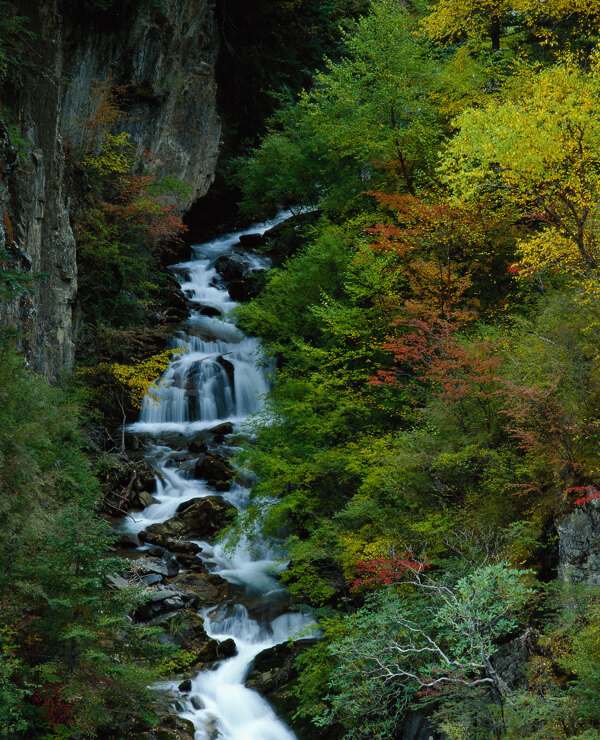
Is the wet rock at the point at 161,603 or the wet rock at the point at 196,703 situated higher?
the wet rock at the point at 161,603

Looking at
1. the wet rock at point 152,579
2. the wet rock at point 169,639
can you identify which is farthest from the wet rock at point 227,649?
the wet rock at point 152,579

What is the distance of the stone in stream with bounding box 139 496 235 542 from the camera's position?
574 inches

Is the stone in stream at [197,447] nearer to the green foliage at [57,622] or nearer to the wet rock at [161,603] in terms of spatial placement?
the wet rock at [161,603]

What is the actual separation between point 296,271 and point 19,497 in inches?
417

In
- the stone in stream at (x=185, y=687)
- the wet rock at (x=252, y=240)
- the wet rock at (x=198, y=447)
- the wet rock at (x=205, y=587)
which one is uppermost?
the wet rock at (x=252, y=240)

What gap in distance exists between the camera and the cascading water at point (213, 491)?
10078 mm

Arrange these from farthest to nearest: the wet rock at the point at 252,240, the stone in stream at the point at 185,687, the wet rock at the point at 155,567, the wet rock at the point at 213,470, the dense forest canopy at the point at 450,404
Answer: the wet rock at the point at 252,240
the wet rock at the point at 213,470
the wet rock at the point at 155,567
the stone in stream at the point at 185,687
the dense forest canopy at the point at 450,404

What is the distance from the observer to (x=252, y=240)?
2830 cm

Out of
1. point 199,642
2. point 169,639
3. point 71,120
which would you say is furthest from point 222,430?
point 71,120

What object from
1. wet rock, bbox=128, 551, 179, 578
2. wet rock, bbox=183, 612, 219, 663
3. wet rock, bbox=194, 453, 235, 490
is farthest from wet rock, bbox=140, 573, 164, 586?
wet rock, bbox=194, 453, 235, 490

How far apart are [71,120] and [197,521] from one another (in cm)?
1441

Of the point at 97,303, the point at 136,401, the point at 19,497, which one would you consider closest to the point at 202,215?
the point at 97,303

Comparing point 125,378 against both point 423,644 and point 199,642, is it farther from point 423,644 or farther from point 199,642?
point 423,644

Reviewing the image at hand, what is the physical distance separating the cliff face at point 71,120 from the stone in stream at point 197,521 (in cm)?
491
